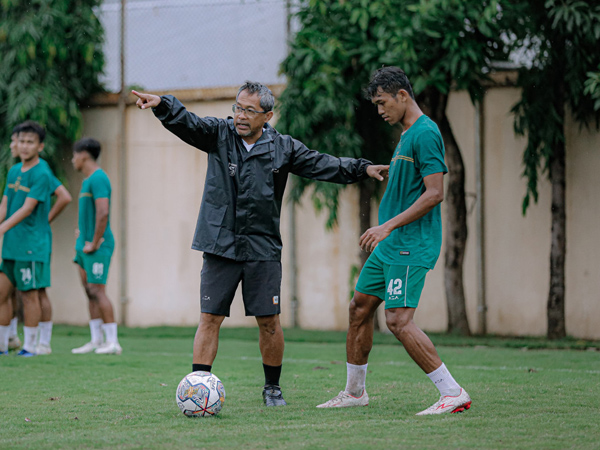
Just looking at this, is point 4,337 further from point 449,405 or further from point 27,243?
point 449,405

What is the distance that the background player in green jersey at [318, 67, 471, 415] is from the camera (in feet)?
16.3

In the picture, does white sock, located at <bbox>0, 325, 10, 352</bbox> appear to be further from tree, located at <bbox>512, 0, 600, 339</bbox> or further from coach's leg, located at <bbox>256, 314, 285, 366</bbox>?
tree, located at <bbox>512, 0, 600, 339</bbox>

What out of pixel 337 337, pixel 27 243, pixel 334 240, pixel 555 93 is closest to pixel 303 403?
pixel 27 243

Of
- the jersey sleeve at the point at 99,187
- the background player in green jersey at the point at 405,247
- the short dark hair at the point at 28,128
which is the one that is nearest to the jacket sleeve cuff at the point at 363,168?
the background player in green jersey at the point at 405,247

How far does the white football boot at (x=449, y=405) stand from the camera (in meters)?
4.92

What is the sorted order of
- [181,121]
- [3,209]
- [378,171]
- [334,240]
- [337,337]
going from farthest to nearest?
[334,240] < [337,337] < [3,209] < [378,171] < [181,121]

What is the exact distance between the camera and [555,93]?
1033 cm

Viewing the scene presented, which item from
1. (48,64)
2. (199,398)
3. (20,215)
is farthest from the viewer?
(48,64)

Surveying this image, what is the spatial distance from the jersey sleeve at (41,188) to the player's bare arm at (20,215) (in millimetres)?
57

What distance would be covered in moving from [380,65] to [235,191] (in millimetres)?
5558

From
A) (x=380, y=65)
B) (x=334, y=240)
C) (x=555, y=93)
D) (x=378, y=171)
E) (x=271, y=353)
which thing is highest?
(x=380, y=65)

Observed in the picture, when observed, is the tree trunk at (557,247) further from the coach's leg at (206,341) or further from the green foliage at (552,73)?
the coach's leg at (206,341)

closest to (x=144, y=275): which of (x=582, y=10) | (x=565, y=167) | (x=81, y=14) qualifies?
(x=81, y=14)

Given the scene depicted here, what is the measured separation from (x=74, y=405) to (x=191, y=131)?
72.9 inches
